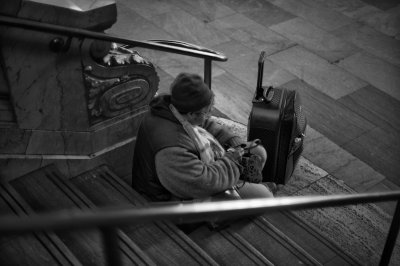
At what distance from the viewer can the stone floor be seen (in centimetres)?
523

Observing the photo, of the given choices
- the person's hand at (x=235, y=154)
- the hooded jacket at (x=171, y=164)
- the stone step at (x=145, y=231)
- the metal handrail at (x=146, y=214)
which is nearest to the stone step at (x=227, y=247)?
the stone step at (x=145, y=231)

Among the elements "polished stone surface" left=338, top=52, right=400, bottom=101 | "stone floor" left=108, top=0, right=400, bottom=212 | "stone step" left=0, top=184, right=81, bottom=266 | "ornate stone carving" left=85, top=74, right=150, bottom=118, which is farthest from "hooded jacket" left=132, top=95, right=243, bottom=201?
"polished stone surface" left=338, top=52, right=400, bottom=101

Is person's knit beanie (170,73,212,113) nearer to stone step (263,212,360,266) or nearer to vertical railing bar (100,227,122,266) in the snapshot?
stone step (263,212,360,266)

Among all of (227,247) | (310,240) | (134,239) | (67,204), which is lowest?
(310,240)

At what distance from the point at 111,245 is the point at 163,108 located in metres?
1.71

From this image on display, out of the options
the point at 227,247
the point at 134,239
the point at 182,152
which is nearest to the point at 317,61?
the point at 227,247

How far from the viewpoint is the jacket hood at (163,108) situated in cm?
306

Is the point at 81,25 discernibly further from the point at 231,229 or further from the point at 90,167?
the point at 231,229

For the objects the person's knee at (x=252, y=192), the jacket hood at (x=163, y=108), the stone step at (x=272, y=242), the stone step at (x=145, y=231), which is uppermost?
the jacket hood at (x=163, y=108)

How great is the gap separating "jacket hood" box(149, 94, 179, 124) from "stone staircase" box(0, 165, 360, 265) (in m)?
0.71

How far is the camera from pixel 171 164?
9.79 feet

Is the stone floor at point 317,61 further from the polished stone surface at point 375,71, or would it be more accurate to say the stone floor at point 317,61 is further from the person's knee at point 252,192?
the person's knee at point 252,192

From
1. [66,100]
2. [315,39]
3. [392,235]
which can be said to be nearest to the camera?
[392,235]

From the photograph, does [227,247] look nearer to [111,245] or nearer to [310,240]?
[310,240]
